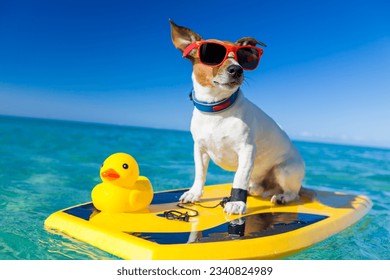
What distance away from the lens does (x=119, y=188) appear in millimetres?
2955

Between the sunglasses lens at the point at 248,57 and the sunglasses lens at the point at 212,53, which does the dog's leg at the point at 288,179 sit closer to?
the sunglasses lens at the point at 248,57

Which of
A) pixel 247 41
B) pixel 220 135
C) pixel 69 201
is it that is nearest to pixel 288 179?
pixel 220 135

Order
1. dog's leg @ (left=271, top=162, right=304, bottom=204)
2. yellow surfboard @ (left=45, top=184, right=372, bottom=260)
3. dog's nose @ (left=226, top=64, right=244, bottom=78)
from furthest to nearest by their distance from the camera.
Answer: dog's leg @ (left=271, top=162, right=304, bottom=204)
dog's nose @ (left=226, top=64, right=244, bottom=78)
yellow surfboard @ (left=45, top=184, right=372, bottom=260)

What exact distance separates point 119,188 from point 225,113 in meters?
0.98

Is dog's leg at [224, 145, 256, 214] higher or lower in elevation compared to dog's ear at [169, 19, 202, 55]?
lower

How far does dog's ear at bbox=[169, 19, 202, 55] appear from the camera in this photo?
120 inches

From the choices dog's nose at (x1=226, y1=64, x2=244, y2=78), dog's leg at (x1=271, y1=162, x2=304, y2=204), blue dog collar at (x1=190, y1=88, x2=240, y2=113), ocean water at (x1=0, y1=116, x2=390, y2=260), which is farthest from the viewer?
dog's leg at (x1=271, y1=162, x2=304, y2=204)

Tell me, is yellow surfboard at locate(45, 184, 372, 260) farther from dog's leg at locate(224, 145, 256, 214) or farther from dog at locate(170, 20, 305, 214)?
dog at locate(170, 20, 305, 214)

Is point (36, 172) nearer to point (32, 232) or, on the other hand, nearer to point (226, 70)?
point (32, 232)

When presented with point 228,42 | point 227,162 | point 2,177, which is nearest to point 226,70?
point 228,42

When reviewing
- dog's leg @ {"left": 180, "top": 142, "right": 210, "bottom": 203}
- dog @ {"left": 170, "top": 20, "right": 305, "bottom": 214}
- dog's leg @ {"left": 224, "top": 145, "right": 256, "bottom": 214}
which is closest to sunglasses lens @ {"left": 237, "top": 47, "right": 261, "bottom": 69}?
dog @ {"left": 170, "top": 20, "right": 305, "bottom": 214}

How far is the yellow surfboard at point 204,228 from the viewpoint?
233 centimetres

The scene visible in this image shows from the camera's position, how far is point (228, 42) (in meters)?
3.00
